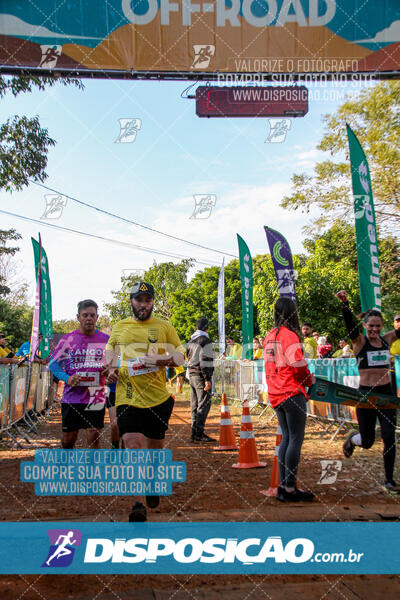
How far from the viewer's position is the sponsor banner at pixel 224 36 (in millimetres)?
7992

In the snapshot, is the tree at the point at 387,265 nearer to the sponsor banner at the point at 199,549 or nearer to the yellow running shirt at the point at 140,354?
the yellow running shirt at the point at 140,354

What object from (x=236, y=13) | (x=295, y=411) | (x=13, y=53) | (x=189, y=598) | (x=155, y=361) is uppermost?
(x=236, y=13)

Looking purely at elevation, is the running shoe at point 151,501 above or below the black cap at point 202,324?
below

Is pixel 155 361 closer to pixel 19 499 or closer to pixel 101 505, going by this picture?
pixel 101 505

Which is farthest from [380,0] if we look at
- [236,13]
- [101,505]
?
[101,505]

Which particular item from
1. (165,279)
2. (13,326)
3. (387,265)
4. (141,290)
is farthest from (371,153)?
(165,279)

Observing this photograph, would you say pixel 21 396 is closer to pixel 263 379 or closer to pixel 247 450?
pixel 247 450

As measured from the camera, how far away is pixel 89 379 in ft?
18.7

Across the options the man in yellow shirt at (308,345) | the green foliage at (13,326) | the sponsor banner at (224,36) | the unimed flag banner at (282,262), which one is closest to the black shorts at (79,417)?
the sponsor banner at (224,36)

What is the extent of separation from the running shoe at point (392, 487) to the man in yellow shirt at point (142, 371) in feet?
8.05

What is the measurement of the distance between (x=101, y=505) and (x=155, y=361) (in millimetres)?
1567

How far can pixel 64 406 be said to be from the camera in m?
5.62

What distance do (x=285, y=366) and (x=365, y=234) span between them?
3.89 metres

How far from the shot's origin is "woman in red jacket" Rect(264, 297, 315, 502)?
4938 mm
